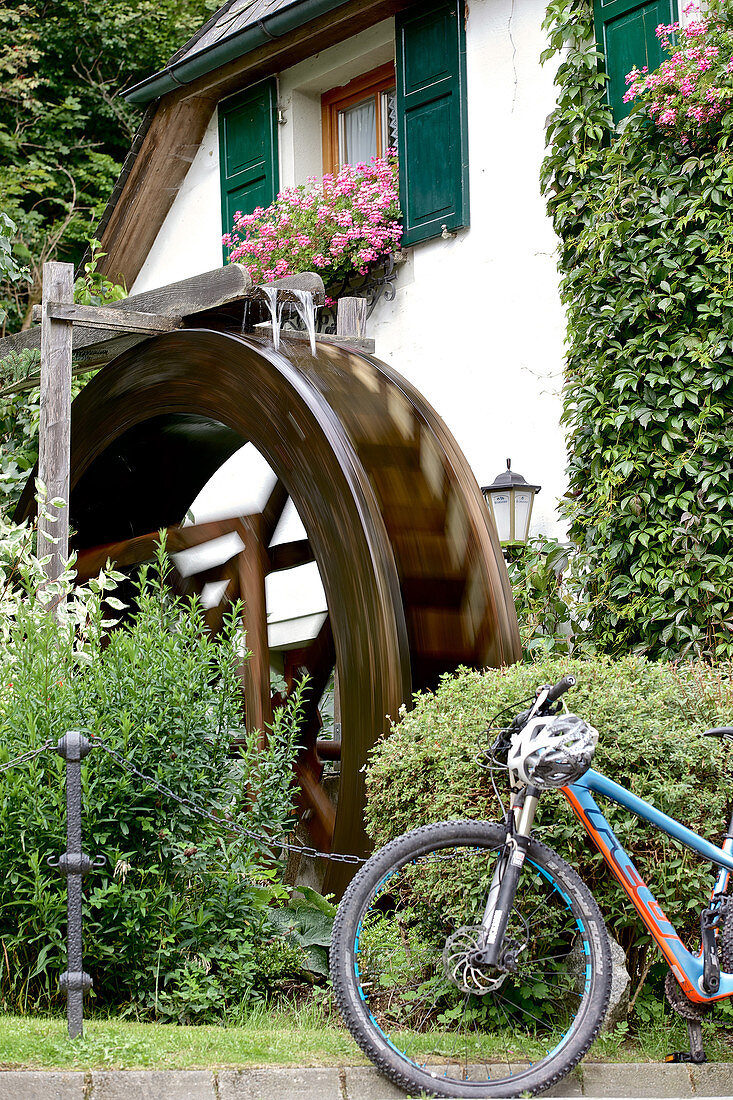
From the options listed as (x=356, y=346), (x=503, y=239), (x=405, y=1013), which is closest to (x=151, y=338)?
(x=356, y=346)

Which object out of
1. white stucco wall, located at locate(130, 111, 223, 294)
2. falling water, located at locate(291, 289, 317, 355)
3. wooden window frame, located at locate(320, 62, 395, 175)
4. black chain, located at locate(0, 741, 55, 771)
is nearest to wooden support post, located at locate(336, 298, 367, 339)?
falling water, located at locate(291, 289, 317, 355)

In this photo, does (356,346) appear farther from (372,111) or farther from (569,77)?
(372,111)

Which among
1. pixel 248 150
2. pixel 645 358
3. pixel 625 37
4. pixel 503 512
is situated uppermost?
pixel 248 150

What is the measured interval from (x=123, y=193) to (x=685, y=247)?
477 centimetres

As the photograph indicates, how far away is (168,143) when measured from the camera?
906cm

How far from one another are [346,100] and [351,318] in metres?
2.75

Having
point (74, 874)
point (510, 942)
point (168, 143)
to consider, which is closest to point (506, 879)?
point (510, 942)

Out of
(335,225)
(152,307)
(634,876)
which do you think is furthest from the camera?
(335,225)

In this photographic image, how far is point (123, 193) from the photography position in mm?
9289

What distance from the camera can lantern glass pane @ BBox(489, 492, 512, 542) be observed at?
21.3 ft

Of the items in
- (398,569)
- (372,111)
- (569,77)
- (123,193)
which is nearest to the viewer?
(398,569)

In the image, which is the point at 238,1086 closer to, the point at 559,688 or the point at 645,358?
the point at 559,688

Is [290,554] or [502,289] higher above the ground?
[502,289]

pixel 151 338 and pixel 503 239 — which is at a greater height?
pixel 503 239
